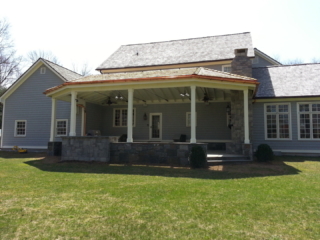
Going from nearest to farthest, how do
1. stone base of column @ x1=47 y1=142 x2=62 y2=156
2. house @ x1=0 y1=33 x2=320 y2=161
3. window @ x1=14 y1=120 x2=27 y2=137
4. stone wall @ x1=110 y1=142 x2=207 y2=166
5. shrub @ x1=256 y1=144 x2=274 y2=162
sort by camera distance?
stone wall @ x1=110 y1=142 x2=207 y2=166 < shrub @ x1=256 y1=144 x2=274 y2=162 < house @ x1=0 y1=33 x2=320 y2=161 < stone base of column @ x1=47 y1=142 x2=62 y2=156 < window @ x1=14 y1=120 x2=27 y2=137

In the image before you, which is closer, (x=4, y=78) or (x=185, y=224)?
(x=185, y=224)

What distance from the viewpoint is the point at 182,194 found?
16.0 feet

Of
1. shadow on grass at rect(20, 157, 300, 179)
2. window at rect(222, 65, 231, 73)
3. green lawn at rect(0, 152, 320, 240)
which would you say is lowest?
green lawn at rect(0, 152, 320, 240)

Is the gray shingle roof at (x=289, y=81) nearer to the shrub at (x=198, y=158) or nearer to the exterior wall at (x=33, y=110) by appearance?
the shrub at (x=198, y=158)

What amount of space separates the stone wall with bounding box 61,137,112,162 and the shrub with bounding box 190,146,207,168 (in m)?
3.23

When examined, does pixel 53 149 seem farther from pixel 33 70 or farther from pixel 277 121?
pixel 277 121

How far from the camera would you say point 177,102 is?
14.4m

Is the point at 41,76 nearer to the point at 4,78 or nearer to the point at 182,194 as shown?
the point at 182,194

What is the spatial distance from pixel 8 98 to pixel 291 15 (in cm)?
1611

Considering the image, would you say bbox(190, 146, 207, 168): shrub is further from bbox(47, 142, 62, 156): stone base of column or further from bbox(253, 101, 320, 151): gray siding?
bbox(47, 142, 62, 156): stone base of column

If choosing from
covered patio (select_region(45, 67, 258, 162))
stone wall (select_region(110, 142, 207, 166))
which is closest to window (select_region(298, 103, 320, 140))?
covered patio (select_region(45, 67, 258, 162))

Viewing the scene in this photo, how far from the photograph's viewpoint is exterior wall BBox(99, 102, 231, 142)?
13742mm

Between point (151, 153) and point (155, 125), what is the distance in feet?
19.2

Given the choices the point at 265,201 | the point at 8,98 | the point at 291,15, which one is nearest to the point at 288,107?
the point at 291,15
